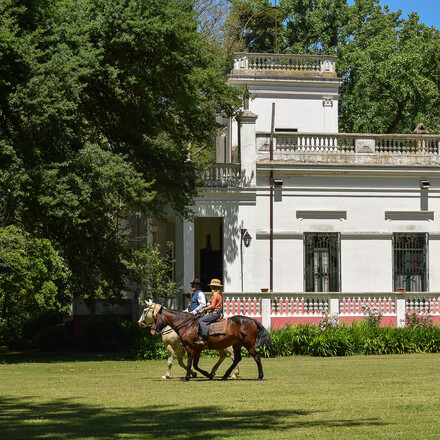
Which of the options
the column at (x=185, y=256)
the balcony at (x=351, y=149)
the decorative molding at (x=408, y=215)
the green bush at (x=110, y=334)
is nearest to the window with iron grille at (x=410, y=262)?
the decorative molding at (x=408, y=215)

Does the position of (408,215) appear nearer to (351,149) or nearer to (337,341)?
(351,149)

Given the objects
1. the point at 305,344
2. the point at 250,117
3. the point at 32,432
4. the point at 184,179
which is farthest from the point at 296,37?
the point at 32,432

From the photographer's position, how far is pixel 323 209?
102 feet

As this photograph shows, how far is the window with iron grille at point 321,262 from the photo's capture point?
3116 cm

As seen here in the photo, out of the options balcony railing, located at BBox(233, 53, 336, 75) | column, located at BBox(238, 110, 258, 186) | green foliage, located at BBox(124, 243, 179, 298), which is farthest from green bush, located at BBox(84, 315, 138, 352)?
balcony railing, located at BBox(233, 53, 336, 75)

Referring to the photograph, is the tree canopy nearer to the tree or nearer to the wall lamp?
the tree

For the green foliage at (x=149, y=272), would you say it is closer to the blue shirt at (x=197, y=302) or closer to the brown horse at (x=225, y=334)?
the blue shirt at (x=197, y=302)

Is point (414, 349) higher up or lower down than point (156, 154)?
lower down

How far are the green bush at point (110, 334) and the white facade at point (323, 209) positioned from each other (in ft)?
9.22

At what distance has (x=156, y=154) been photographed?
2669 centimetres

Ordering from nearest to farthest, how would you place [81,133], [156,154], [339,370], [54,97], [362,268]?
[339,370] < [54,97] < [81,133] < [156,154] < [362,268]

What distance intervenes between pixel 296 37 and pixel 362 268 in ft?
85.6

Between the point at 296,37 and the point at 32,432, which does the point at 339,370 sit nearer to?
the point at 32,432

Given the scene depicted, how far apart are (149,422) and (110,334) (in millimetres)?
16855
